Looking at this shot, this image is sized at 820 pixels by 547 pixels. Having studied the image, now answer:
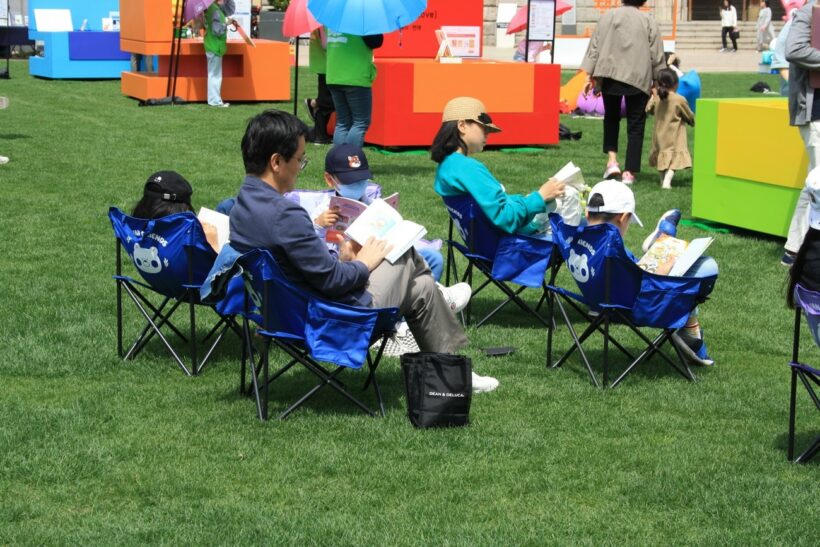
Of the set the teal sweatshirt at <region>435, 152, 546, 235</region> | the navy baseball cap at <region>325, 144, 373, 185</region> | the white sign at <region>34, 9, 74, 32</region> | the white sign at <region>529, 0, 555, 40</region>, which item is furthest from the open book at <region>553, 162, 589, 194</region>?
the white sign at <region>34, 9, 74, 32</region>

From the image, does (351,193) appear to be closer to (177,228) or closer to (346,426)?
(177,228)

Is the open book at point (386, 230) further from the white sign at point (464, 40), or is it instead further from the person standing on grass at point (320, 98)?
the white sign at point (464, 40)

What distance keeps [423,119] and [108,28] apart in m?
13.0

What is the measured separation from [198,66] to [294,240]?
15238 mm

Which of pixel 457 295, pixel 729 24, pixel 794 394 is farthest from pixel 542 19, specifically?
pixel 729 24

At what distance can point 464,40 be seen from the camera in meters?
16.5

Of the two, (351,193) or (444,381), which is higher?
(351,193)

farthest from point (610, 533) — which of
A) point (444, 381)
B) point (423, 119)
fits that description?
point (423, 119)

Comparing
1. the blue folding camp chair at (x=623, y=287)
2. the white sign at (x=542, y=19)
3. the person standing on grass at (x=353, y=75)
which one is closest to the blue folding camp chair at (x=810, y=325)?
the blue folding camp chair at (x=623, y=287)

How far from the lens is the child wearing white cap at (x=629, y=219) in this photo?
6.18 metres

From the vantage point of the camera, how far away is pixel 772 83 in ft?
86.4

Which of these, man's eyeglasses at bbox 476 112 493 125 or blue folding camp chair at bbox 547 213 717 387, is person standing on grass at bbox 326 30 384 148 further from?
blue folding camp chair at bbox 547 213 717 387

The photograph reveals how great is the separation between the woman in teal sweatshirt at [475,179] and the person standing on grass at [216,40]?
12.0 metres

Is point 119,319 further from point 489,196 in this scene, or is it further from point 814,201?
point 814,201
